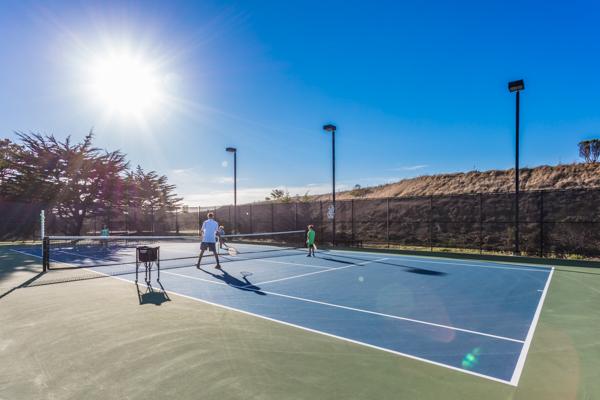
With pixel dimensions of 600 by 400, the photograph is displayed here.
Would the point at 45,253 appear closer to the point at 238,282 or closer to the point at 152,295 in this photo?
the point at 152,295

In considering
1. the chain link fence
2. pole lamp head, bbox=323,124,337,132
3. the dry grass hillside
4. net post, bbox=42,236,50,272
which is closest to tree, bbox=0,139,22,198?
the chain link fence

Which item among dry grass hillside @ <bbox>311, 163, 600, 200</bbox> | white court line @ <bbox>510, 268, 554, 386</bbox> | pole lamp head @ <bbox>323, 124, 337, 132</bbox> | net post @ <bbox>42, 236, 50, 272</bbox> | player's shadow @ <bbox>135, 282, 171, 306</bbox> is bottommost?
player's shadow @ <bbox>135, 282, 171, 306</bbox>

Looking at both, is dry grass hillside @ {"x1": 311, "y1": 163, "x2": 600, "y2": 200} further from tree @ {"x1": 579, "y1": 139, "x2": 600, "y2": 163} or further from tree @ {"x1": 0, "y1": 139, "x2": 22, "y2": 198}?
tree @ {"x1": 0, "y1": 139, "x2": 22, "y2": 198}

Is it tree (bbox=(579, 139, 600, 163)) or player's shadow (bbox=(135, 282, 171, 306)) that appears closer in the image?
player's shadow (bbox=(135, 282, 171, 306))

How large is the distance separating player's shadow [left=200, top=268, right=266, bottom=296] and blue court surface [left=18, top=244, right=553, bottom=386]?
0.08ft

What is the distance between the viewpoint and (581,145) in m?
29.3

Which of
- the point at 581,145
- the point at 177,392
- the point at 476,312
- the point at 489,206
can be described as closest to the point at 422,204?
the point at 489,206

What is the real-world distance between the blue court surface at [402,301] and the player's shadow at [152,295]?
296 millimetres

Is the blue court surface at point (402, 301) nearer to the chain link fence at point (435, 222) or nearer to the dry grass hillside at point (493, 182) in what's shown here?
the chain link fence at point (435, 222)

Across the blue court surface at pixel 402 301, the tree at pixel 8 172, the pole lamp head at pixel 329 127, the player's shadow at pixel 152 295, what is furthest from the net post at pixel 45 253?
the tree at pixel 8 172

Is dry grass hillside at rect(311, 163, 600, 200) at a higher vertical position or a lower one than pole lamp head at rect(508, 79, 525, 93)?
lower

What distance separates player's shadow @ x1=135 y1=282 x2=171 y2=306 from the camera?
264 inches

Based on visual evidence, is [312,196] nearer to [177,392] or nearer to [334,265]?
[334,265]

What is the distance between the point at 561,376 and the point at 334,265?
8533 mm
